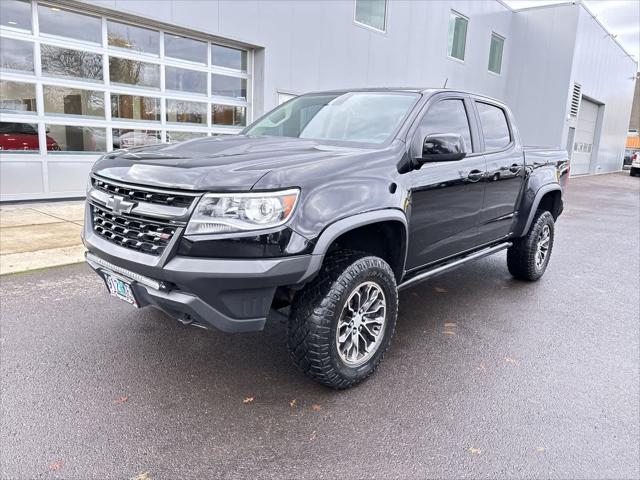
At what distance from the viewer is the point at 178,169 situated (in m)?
2.68

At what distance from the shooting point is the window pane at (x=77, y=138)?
861 centimetres

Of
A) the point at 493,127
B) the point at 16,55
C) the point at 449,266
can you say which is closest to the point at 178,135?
the point at 16,55

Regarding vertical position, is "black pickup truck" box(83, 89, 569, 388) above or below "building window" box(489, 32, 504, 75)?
below

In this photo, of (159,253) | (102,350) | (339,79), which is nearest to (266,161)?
(159,253)

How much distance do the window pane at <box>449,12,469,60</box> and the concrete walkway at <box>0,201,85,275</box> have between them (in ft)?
48.2

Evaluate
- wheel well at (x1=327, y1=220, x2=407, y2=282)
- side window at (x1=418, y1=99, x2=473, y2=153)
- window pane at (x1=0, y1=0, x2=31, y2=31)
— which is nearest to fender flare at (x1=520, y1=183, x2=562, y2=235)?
side window at (x1=418, y1=99, x2=473, y2=153)

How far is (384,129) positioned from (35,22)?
24.0 feet

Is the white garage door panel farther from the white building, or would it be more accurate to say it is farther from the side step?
the side step

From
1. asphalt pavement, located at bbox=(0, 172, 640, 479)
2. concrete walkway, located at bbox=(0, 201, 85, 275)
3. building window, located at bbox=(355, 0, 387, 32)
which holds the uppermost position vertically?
building window, located at bbox=(355, 0, 387, 32)

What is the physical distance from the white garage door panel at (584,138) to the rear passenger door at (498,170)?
22893mm

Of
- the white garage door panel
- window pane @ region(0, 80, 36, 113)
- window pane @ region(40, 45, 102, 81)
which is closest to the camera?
window pane @ region(0, 80, 36, 113)

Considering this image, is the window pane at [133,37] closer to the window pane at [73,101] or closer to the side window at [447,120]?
the window pane at [73,101]

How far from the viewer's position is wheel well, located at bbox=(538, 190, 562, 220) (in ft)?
18.7

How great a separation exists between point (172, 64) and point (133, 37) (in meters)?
0.87
